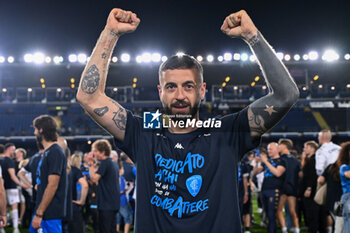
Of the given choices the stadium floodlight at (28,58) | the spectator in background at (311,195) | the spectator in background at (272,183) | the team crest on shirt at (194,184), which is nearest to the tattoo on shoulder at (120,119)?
the team crest on shirt at (194,184)

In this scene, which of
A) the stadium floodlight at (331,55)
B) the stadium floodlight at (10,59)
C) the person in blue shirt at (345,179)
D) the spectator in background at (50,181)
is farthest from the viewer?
the stadium floodlight at (10,59)

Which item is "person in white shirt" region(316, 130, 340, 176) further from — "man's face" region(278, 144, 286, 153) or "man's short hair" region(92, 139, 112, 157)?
"man's short hair" region(92, 139, 112, 157)

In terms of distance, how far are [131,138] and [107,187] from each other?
12.7ft

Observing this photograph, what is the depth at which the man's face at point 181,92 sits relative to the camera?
1.70 m

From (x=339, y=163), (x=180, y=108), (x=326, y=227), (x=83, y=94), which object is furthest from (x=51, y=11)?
(x=326, y=227)

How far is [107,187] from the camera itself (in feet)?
18.1

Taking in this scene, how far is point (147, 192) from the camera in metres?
1.75

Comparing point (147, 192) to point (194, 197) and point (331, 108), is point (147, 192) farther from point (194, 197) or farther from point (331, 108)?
point (331, 108)

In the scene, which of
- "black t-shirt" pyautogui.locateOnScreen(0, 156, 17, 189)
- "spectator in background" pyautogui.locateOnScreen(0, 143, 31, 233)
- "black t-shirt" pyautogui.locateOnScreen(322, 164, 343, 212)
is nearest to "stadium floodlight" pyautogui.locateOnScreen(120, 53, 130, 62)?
"spectator in background" pyautogui.locateOnScreen(0, 143, 31, 233)

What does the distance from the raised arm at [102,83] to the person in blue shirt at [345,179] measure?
11.3ft

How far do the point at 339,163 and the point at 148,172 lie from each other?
373 centimetres

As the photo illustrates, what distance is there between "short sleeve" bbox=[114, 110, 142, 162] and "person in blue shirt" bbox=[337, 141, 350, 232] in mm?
3358

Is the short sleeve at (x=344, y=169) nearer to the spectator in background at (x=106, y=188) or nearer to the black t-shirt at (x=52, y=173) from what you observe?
the spectator in background at (x=106, y=188)

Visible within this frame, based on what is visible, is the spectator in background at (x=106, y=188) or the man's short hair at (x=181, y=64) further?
the spectator in background at (x=106, y=188)
